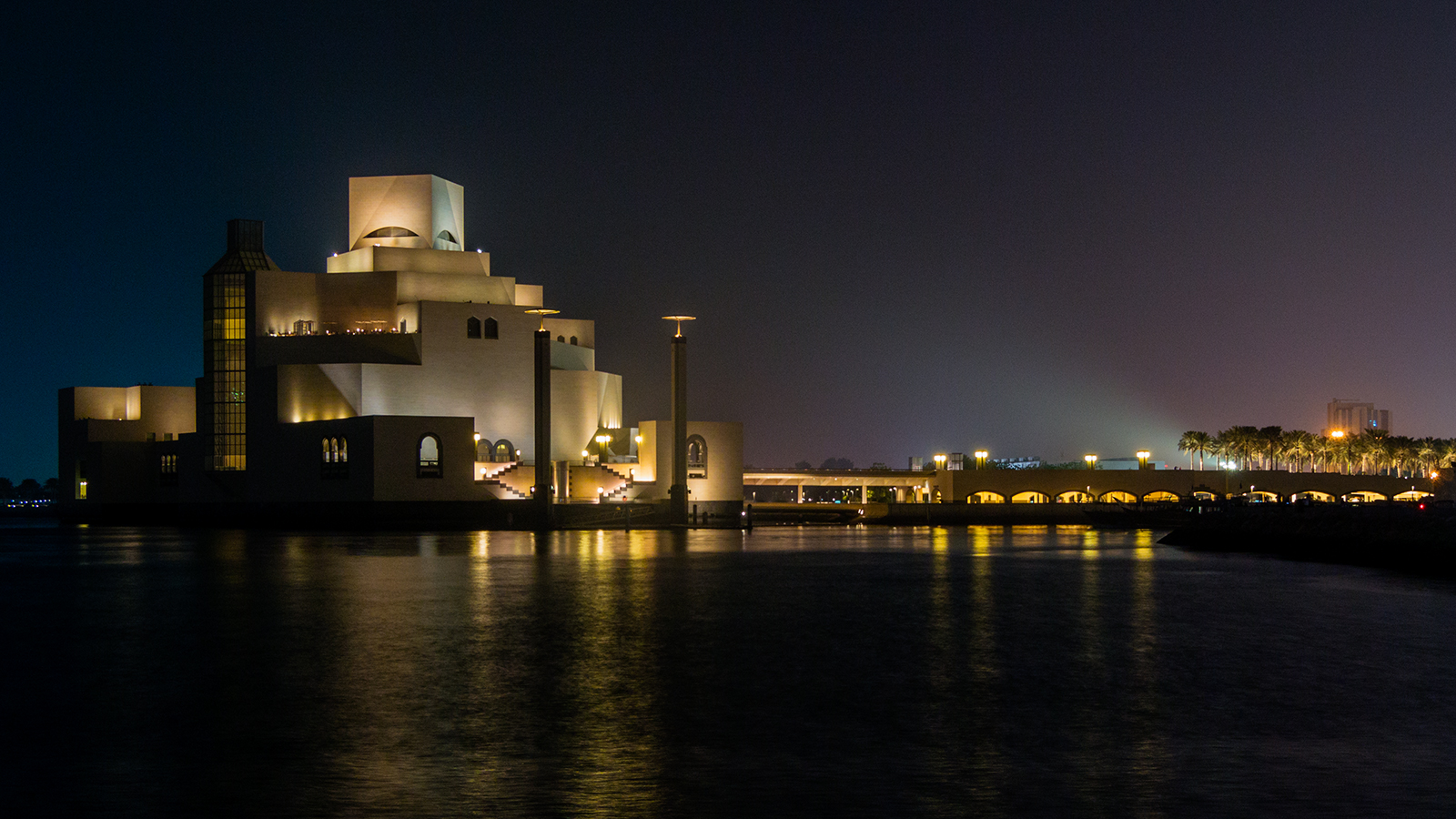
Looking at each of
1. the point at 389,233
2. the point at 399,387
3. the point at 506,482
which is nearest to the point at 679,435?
the point at 506,482

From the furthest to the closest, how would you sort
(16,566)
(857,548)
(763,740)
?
1. (857,548)
2. (16,566)
3. (763,740)

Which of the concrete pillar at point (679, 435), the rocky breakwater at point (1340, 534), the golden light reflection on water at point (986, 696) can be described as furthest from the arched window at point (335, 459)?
the golden light reflection on water at point (986, 696)

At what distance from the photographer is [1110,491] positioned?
12200 centimetres

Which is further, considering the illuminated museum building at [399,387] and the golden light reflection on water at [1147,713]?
the illuminated museum building at [399,387]

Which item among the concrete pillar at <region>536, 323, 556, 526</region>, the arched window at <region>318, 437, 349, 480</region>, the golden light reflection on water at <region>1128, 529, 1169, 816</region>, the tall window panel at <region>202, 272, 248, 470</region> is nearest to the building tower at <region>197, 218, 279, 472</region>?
the tall window panel at <region>202, 272, 248, 470</region>

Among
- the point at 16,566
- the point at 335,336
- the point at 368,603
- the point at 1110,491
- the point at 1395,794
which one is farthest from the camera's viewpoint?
the point at 1110,491

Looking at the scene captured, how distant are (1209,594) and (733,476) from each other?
2530 inches

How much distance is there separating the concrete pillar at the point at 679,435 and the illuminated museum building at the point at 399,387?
4.85m

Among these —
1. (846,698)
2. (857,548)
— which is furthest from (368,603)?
(857,548)

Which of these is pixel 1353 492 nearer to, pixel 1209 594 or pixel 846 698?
pixel 1209 594

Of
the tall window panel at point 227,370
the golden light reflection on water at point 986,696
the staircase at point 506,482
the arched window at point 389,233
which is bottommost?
the golden light reflection on water at point 986,696

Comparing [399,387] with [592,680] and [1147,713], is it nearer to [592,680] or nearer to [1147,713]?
[592,680]

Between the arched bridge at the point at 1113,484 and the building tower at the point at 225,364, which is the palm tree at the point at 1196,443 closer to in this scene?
the arched bridge at the point at 1113,484

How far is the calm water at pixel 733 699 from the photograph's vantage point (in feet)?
36.1
